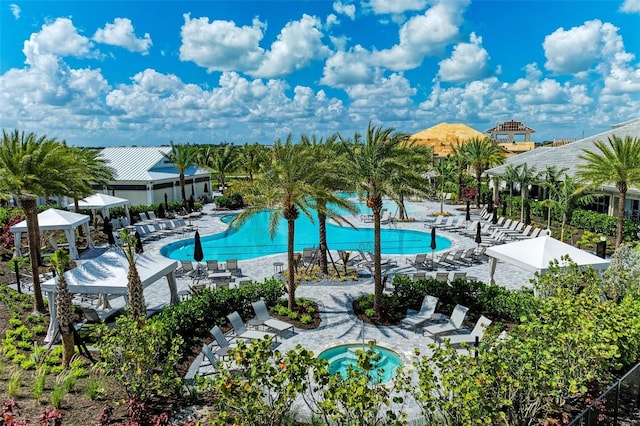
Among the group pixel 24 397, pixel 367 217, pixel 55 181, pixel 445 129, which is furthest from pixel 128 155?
pixel 445 129

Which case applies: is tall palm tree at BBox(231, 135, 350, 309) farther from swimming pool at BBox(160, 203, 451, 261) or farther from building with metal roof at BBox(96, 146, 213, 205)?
building with metal roof at BBox(96, 146, 213, 205)

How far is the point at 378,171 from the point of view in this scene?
524 inches

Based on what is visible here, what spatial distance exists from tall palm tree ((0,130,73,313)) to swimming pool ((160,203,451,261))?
849cm

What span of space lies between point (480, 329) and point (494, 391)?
15.4 ft

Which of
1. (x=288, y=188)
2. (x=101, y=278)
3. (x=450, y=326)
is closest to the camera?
(x=101, y=278)

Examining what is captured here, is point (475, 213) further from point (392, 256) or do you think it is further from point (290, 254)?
point (290, 254)

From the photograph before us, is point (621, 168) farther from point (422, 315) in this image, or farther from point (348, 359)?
point (348, 359)

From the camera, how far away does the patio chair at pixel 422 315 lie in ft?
43.1

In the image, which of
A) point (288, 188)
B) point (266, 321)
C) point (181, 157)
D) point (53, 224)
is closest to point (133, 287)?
point (266, 321)

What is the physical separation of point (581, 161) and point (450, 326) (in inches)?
886

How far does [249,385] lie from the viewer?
668 centimetres

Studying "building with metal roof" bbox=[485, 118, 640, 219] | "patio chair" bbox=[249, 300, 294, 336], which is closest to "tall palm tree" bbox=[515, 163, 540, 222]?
"building with metal roof" bbox=[485, 118, 640, 219]

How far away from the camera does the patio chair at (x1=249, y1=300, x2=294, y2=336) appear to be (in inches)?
496

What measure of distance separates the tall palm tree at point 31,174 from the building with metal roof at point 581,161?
72.5ft
